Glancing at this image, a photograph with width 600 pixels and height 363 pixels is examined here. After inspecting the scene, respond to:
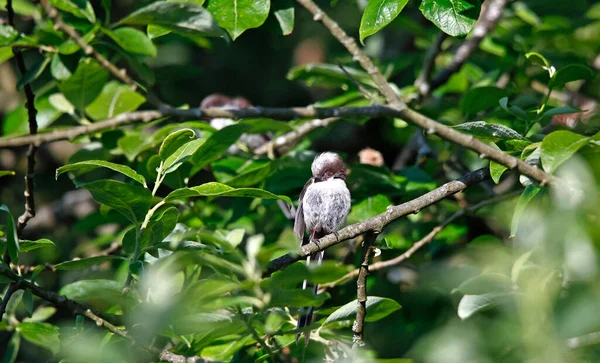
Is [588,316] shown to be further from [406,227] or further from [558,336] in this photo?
[406,227]

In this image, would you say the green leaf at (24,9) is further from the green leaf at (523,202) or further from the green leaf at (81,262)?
the green leaf at (523,202)

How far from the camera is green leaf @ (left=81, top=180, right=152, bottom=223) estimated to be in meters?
2.04

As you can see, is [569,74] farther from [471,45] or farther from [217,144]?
[471,45]

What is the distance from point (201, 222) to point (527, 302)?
232 centimetres

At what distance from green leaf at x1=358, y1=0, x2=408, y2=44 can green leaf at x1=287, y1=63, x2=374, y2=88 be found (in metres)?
0.98

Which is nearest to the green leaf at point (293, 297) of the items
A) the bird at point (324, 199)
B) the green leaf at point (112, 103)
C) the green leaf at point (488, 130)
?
the green leaf at point (488, 130)

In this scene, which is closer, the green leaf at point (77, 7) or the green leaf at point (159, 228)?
the green leaf at point (159, 228)

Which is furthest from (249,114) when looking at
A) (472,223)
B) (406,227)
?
(472,223)

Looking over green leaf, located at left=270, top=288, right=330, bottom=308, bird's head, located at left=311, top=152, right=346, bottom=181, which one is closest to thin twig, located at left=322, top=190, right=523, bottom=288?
bird's head, located at left=311, top=152, right=346, bottom=181

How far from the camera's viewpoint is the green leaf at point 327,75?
11.2ft

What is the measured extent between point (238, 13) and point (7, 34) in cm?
114

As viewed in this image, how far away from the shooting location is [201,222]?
3277mm

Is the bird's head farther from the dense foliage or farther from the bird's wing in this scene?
the dense foliage

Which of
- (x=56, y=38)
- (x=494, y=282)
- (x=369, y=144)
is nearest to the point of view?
(x=494, y=282)
